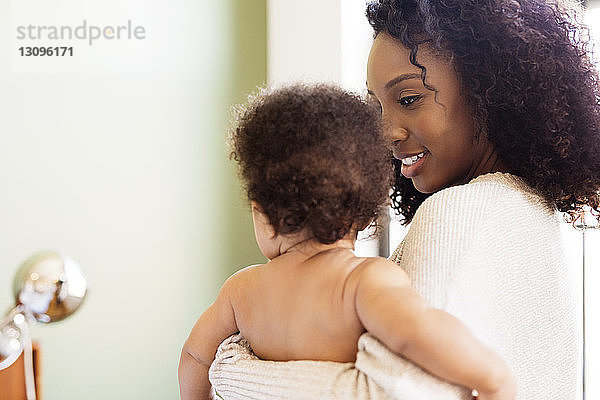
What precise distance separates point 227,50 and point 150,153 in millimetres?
487

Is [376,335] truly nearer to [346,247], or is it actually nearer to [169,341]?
[346,247]

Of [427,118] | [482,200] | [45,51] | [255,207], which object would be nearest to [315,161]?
[255,207]

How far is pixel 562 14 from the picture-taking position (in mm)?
1128

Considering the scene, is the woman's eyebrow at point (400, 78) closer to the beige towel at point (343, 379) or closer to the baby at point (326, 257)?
the baby at point (326, 257)

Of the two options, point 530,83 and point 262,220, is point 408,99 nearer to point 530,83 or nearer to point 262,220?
point 530,83

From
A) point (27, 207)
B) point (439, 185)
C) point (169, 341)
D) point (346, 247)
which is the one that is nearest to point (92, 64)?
point (27, 207)

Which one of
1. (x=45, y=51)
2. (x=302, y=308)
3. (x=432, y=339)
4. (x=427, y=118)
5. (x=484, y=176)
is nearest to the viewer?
(x=432, y=339)

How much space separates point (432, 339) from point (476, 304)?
0.37 feet

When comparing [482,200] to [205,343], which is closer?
[482,200]

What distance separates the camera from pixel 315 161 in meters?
0.87

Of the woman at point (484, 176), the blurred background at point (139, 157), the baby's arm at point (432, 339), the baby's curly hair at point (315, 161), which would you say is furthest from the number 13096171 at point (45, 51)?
the baby's arm at point (432, 339)

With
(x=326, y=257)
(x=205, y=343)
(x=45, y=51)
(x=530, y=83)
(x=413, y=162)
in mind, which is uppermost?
(x=45, y=51)

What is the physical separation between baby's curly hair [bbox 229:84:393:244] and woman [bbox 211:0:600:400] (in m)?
0.09

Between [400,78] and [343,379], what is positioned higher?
[400,78]
